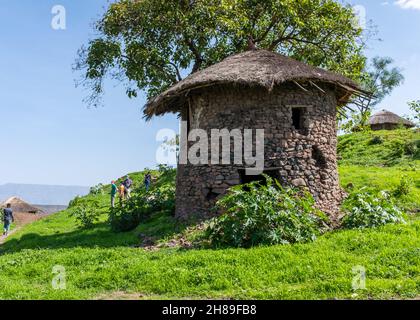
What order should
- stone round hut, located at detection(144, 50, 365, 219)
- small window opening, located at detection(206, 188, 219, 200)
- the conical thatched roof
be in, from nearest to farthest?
stone round hut, located at detection(144, 50, 365, 219), small window opening, located at detection(206, 188, 219, 200), the conical thatched roof

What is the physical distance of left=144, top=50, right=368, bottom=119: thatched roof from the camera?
11273 millimetres

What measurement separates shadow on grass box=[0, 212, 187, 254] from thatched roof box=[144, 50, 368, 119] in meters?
3.34

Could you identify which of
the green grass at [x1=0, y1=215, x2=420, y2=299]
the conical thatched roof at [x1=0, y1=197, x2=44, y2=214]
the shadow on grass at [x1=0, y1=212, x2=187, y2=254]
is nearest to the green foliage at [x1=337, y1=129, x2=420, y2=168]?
the shadow on grass at [x1=0, y1=212, x2=187, y2=254]

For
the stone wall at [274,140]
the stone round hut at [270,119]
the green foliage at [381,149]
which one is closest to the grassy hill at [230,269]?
the stone wall at [274,140]

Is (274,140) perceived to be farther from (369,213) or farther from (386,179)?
(386,179)

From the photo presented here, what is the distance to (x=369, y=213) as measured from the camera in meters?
10.1

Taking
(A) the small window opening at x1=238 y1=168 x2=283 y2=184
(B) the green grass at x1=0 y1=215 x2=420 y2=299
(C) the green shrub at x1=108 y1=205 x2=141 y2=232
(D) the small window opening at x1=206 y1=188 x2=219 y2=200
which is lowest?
(B) the green grass at x1=0 y1=215 x2=420 y2=299

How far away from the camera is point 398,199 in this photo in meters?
13.2

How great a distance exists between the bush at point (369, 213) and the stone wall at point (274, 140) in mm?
1605

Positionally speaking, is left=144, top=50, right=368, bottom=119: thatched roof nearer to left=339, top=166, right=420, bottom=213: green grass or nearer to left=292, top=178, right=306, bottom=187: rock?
left=292, top=178, right=306, bottom=187: rock

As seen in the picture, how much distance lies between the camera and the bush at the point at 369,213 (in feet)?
32.5

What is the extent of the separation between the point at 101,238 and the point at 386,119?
30.1 meters

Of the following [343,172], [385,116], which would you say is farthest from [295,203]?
[385,116]

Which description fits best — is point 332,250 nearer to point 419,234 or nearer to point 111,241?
point 419,234
